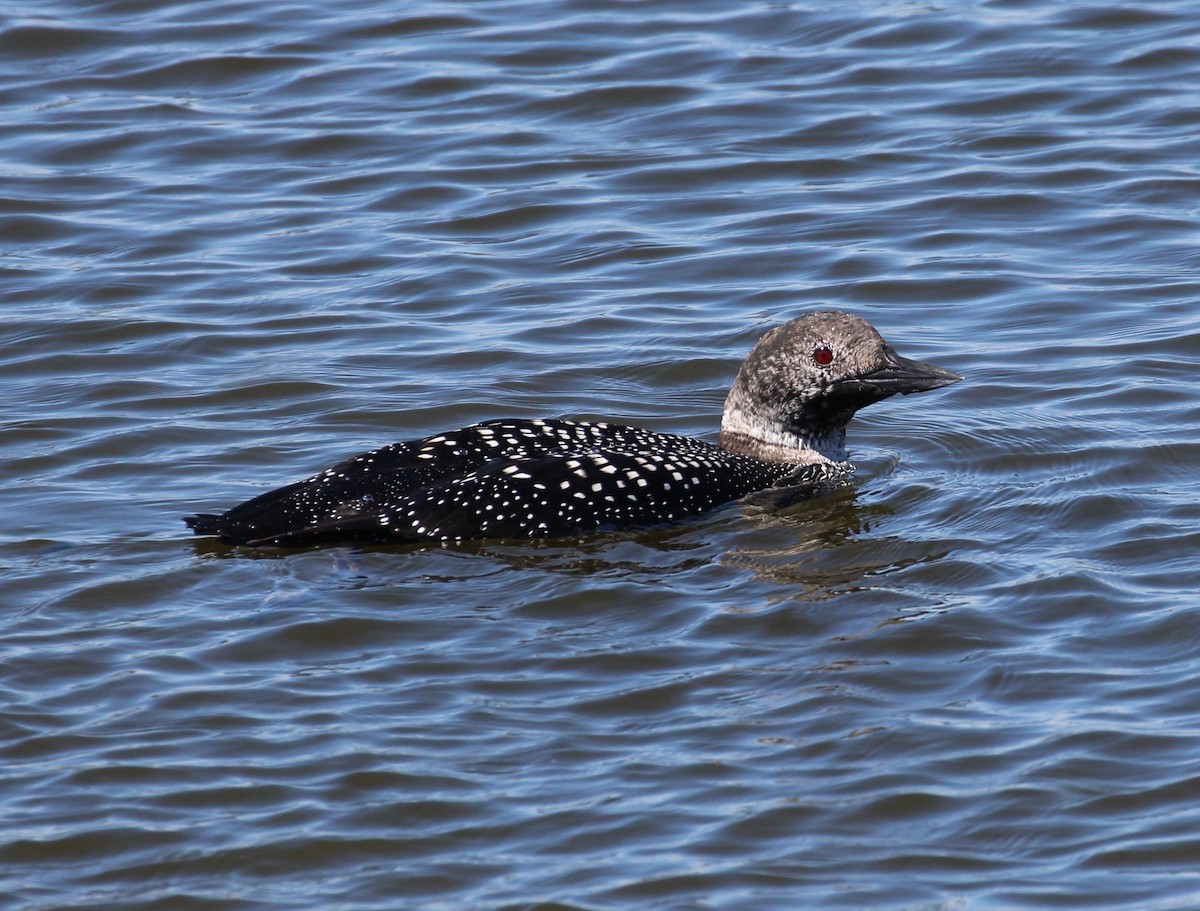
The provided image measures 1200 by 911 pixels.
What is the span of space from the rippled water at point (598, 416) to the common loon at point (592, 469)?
0.12 m

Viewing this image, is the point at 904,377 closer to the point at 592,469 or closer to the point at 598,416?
the point at 592,469

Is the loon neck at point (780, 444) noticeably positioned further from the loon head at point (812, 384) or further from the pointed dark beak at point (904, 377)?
the pointed dark beak at point (904, 377)

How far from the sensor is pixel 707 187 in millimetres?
11250

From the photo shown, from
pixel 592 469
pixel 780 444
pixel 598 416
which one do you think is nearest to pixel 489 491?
pixel 592 469

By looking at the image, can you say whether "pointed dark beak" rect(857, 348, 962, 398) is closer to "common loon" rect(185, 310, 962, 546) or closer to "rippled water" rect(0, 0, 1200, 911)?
"common loon" rect(185, 310, 962, 546)

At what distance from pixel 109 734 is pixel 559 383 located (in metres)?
3.53

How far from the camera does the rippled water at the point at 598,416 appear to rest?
206 inches

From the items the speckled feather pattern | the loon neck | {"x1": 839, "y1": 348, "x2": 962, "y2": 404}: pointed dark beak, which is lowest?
the loon neck

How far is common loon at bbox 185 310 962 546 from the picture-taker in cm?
702

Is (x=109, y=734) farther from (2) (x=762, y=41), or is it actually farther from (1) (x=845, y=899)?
(2) (x=762, y=41)

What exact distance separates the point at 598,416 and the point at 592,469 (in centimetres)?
152

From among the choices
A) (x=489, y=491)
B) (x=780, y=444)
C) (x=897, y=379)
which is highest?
(x=897, y=379)

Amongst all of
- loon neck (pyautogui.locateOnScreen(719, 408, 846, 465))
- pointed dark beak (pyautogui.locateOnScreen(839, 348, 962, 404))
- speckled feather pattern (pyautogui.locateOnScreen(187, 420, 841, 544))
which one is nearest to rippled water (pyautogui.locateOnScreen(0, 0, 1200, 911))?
speckled feather pattern (pyautogui.locateOnScreen(187, 420, 841, 544))

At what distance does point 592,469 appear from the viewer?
7.22 m
